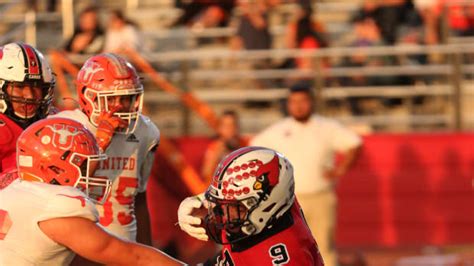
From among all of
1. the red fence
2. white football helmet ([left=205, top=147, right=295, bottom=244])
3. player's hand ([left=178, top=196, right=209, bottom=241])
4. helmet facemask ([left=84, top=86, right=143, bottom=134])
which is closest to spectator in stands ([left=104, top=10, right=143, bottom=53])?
the red fence

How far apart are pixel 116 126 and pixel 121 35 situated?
7.01 m

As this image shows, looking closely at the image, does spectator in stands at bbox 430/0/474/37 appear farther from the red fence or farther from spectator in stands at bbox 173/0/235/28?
spectator in stands at bbox 173/0/235/28

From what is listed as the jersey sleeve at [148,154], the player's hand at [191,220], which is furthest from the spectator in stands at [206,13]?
the player's hand at [191,220]

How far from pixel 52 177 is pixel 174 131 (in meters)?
8.89

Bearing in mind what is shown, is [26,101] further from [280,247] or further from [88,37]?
[88,37]

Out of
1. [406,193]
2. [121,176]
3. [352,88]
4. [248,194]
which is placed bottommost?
[406,193]

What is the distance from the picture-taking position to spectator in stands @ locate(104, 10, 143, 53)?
13117mm

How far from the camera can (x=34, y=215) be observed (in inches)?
177

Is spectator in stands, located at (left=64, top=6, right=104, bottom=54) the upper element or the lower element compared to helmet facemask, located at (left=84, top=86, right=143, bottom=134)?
lower

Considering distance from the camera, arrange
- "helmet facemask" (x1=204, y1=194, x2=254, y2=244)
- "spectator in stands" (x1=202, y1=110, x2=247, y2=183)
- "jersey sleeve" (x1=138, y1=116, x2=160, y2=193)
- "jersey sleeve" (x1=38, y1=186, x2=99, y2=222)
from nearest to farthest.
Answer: "jersey sleeve" (x1=38, y1=186, x2=99, y2=222) < "helmet facemask" (x1=204, y1=194, x2=254, y2=244) < "jersey sleeve" (x1=138, y1=116, x2=160, y2=193) < "spectator in stands" (x1=202, y1=110, x2=247, y2=183)

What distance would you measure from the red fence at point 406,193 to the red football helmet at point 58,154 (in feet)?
26.9

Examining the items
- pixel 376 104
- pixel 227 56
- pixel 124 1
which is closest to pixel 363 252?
pixel 376 104

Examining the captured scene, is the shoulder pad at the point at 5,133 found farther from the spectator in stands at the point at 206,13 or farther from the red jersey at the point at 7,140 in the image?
the spectator in stands at the point at 206,13

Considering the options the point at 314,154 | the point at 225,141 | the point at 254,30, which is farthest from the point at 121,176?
the point at 254,30
